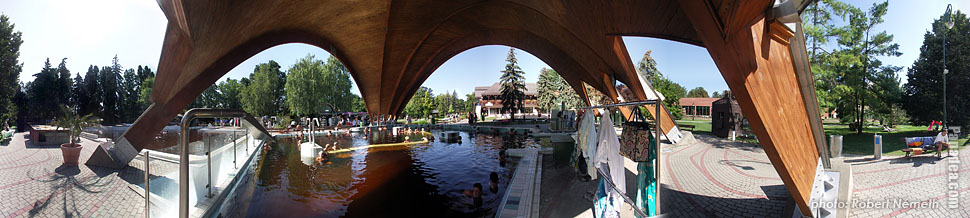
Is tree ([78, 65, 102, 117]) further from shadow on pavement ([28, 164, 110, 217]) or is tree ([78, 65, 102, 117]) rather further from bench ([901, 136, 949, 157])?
bench ([901, 136, 949, 157])

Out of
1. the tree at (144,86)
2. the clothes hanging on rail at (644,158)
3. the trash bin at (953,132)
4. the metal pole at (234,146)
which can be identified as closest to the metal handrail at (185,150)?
A: the metal pole at (234,146)

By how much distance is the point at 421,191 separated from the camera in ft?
26.5

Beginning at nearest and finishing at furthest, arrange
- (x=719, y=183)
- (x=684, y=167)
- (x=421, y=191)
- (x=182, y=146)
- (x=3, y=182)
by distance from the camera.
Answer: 1. (x=182, y=146)
2. (x=3, y=182)
3. (x=719, y=183)
4. (x=421, y=191)
5. (x=684, y=167)

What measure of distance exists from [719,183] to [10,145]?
2229 centimetres

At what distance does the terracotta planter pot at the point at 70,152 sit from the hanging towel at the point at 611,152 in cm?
1320

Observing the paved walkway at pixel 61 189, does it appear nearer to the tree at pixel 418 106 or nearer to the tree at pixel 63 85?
the tree at pixel 63 85

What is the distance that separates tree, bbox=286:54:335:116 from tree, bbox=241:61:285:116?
441 cm

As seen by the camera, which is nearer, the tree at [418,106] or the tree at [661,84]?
the tree at [661,84]

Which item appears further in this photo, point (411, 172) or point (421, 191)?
point (411, 172)

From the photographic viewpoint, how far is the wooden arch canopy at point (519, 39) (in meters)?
3.65

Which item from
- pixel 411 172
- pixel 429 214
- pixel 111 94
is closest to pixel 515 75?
pixel 411 172

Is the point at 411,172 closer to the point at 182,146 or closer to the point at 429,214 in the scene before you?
the point at 429,214

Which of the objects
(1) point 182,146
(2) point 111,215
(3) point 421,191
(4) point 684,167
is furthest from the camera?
(4) point 684,167

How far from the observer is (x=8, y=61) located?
873 centimetres
